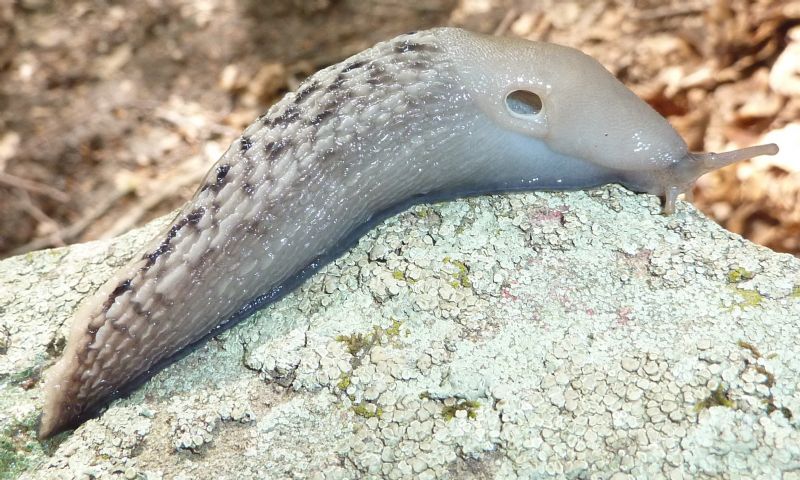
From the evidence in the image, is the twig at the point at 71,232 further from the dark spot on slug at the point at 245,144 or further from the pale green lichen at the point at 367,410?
the pale green lichen at the point at 367,410

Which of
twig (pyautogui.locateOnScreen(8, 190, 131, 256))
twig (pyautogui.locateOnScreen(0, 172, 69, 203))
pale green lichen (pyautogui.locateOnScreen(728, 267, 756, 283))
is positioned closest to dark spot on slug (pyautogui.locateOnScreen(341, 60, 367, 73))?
pale green lichen (pyautogui.locateOnScreen(728, 267, 756, 283))

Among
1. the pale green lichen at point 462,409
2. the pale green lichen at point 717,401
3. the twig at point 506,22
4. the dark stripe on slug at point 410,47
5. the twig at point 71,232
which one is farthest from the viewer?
the twig at point 506,22

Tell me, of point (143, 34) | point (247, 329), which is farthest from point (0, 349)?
point (143, 34)

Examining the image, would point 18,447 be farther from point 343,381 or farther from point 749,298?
point 749,298

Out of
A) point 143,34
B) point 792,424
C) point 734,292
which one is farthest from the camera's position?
point 143,34

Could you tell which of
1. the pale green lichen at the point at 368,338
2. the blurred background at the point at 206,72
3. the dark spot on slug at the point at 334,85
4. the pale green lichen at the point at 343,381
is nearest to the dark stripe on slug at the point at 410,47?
the dark spot on slug at the point at 334,85

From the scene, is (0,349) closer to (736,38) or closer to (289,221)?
(289,221)

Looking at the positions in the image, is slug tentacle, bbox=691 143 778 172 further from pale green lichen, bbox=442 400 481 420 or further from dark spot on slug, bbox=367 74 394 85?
pale green lichen, bbox=442 400 481 420
